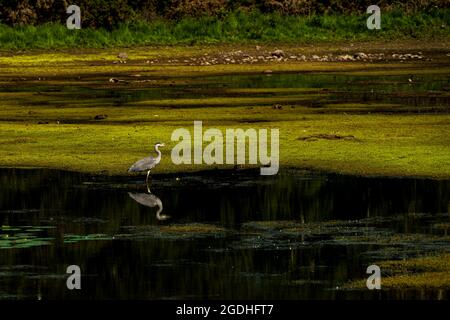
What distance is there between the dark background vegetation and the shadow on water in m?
38.3

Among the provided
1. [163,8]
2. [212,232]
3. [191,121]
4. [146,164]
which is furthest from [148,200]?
[163,8]

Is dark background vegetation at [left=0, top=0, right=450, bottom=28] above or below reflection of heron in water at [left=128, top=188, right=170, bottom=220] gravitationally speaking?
below

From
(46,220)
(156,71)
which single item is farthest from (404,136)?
(156,71)

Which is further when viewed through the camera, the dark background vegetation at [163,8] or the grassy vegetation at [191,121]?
the dark background vegetation at [163,8]

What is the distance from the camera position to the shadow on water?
1091 cm

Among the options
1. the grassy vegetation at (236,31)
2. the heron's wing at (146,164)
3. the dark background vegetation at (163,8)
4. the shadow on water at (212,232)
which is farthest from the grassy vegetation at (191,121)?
the dark background vegetation at (163,8)

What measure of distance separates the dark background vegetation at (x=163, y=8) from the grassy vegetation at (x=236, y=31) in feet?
2.59

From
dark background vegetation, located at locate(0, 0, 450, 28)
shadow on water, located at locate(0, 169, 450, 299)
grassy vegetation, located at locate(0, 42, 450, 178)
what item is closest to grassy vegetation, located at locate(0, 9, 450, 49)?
dark background vegetation, located at locate(0, 0, 450, 28)

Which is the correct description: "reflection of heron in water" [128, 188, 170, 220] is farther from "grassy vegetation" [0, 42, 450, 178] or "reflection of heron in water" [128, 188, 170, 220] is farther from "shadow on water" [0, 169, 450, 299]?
"grassy vegetation" [0, 42, 450, 178]

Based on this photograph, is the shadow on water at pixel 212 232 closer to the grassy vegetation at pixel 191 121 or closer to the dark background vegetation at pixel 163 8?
the grassy vegetation at pixel 191 121

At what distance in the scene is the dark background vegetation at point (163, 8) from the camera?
5553cm

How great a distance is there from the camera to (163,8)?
189 feet

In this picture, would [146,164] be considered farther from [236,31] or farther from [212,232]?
[236,31]
